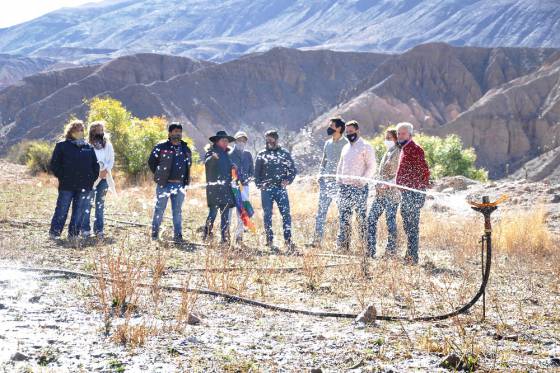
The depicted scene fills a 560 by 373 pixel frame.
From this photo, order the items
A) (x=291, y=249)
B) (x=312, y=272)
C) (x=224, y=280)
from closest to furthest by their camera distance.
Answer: (x=224, y=280) < (x=312, y=272) < (x=291, y=249)

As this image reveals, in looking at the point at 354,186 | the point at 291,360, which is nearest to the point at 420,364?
the point at 291,360

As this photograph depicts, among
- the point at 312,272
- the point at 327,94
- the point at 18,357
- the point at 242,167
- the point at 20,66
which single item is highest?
the point at 20,66

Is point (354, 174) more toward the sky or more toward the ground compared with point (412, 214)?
more toward the sky

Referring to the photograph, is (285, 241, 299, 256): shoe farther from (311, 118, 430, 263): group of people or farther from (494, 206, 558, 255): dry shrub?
(494, 206, 558, 255): dry shrub

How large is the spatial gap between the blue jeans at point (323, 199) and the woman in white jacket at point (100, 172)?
9.83 ft

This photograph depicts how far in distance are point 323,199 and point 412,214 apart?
1662 mm

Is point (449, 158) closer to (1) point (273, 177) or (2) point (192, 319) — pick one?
(1) point (273, 177)

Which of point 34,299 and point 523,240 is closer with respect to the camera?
point 34,299

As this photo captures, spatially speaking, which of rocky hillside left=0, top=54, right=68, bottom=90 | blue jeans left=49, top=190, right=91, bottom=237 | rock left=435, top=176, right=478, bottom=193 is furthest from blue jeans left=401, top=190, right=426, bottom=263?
rocky hillside left=0, top=54, right=68, bottom=90

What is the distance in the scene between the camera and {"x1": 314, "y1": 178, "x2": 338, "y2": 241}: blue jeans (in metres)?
9.09

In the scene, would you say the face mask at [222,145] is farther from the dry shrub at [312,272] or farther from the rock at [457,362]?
the rock at [457,362]

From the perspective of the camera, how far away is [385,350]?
443cm

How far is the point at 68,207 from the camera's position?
29.7 feet

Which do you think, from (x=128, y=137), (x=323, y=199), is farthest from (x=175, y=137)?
(x=128, y=137)
